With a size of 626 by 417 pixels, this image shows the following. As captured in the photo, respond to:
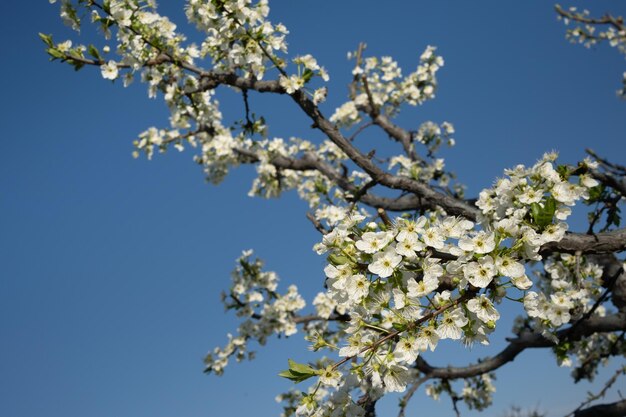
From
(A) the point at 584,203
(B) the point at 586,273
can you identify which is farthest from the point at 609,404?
(A) the point at 584,203

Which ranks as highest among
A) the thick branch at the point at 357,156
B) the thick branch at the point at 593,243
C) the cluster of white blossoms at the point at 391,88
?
the cluster of white blossoms at the point at 391,88

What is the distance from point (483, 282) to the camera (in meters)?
2.46

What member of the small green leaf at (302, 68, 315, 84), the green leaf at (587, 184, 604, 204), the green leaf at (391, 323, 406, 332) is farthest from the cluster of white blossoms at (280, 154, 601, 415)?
the small green leaf at (302, 68, 315, 84)

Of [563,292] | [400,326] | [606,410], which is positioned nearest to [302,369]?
[400,326]

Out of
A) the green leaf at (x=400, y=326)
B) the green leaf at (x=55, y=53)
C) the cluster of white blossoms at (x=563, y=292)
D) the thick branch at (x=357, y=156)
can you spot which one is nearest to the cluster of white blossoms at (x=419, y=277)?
the green leaf at (x=400, y=326)

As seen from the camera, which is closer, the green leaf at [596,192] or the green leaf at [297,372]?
the green leaf at [297,372]

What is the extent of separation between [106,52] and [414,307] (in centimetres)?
438

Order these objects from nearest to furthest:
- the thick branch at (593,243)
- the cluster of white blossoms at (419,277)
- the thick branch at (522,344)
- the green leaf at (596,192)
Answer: the cluster of white blossoms at (419,277)
the thick branch at (593,243)
the green leaf at (596,192)
the thick branch at (522,344)

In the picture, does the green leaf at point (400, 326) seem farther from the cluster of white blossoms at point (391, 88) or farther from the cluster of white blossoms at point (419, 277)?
the cluster of white blossoms at point (391, 88)

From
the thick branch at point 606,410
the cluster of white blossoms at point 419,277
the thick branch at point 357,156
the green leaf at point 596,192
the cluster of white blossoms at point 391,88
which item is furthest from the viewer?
the cluster of white blossoms at point 391,88

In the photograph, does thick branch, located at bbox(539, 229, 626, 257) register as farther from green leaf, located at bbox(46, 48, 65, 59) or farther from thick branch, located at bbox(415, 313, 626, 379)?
green leaf, located at bbox(46, 48, 65, 59)

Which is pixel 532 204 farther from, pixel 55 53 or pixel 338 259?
pixel 55 53

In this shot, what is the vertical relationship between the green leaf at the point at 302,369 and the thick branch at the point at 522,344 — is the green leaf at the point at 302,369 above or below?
below

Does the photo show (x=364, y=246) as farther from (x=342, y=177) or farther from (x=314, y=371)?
(x=342, y=177)
